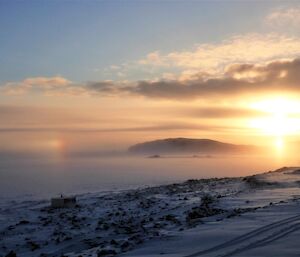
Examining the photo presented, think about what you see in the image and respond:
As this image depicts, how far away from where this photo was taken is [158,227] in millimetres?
15281

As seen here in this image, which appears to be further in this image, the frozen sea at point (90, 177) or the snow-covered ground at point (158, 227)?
the frozen sea at point (90, 177)

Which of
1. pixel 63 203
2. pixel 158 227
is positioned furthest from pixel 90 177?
pixel 158 227

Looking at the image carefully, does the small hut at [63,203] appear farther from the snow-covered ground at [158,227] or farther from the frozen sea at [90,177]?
the frozen sea at [90,177]

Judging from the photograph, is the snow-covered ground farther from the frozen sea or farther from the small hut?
the frozen sea

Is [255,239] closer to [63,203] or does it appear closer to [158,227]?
[158,227]

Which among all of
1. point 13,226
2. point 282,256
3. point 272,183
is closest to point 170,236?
point 282,256

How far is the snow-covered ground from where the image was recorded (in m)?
11.3

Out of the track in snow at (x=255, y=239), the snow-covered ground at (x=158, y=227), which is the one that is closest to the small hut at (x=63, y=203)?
the snow-covered ground at (x=158, y=227)

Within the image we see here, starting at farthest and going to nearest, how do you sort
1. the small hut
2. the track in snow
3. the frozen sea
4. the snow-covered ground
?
1. the frozen sea
2. the small hut
3. the snow-covered ground
4. the track in snow

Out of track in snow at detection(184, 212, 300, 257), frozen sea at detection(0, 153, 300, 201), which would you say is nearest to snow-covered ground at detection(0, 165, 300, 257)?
track in snow at detection(184, 212, 300, 257)

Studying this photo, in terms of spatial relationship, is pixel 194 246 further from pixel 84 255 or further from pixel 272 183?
pixel 272 183

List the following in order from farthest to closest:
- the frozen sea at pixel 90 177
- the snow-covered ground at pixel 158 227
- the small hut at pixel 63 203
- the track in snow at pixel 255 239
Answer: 1. the frozen sea at pixel 90 177
2. the small hut at pixel 63 203
3. the snow-covered ground at pixel 158 227
4. the track in snow at pixel 255 239

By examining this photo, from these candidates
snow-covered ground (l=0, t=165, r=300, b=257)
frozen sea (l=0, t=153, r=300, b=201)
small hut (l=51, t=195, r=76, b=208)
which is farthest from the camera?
frozen sea (l=0, t=153, r=300, b=201)

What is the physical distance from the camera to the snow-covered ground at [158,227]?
37.2 feet
